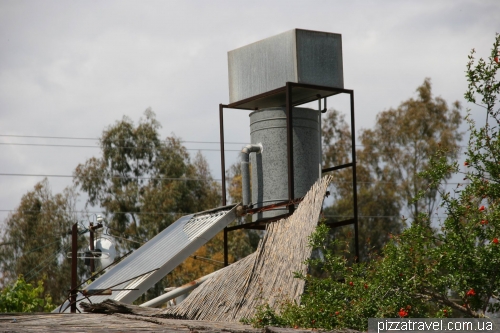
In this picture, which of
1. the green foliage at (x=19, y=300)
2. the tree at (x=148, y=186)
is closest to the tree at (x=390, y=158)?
the tree at (x=148, y=186)

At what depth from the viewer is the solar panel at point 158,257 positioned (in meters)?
10.0

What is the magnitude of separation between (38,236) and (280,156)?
823 inches

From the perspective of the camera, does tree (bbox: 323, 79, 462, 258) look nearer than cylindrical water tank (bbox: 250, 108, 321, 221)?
No

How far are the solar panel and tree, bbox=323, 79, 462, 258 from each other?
70.6 feet

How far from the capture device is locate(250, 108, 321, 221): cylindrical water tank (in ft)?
38.1

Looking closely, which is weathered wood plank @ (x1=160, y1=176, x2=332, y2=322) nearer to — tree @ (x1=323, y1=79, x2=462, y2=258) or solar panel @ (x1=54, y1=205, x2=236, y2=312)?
solar panel @ (x1=54, y1=205, x2=236, y2=312)

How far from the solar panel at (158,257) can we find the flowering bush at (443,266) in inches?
105

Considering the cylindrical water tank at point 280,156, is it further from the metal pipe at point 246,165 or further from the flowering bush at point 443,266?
the flowering bush at point 443,266

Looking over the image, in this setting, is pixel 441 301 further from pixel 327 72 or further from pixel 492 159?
pixel 327 72

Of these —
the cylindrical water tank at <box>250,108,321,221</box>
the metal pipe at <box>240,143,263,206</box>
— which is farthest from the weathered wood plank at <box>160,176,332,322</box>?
the metal pipe at <box>240,143,263,206</box>

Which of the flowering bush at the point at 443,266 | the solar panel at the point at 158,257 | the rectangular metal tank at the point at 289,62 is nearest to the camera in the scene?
the flowering bush at the point at 443,266

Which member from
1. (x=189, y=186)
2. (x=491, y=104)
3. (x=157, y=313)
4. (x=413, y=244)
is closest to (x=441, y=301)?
(x=413, y=244)

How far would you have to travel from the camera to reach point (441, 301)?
285 inches

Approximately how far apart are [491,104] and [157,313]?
154 inches
